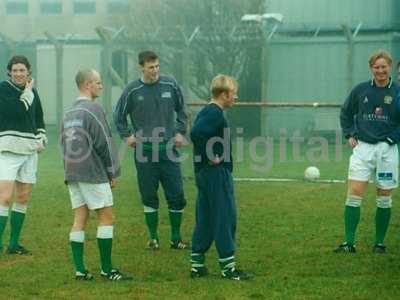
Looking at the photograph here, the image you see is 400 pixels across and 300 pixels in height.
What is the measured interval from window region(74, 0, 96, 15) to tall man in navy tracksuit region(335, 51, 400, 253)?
99.5 ft

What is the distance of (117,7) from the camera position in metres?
35.7

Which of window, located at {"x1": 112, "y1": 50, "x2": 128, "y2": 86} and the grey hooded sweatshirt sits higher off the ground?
window, located at {"x1": 112, "y1": 50, "x2": 128, "y2": 86}

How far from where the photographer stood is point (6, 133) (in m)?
9.24

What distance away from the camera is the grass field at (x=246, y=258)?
7.55m

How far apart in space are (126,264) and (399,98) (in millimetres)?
3058

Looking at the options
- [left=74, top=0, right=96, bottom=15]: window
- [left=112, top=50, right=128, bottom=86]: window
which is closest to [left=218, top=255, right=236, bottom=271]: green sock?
[left=112, top=50, right=128, bottom=86]: window

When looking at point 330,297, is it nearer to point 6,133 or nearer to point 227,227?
point 227,227

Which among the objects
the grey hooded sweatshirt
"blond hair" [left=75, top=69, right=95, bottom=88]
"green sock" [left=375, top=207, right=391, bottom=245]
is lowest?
"green sock" [left=375, top=207, right=391, bottom=245]

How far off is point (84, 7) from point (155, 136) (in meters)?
31.1

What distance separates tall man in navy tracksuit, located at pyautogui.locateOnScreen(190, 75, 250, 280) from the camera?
7922 mm

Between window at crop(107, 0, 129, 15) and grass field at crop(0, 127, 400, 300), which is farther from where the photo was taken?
window at crop(107, 0, 129, 15)

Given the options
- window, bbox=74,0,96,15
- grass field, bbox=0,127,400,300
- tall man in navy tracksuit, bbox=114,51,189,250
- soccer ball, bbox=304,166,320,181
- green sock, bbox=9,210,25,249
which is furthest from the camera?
window, bbox=74,0,96,15

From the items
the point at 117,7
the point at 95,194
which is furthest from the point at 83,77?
the point at 117,7

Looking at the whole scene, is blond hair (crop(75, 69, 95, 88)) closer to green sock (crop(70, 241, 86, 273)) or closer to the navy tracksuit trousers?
the navy tracksuit trousers
